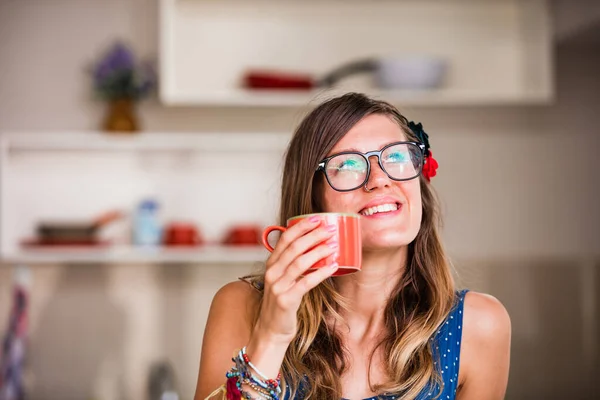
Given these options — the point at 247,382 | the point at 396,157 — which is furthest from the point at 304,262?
the point at 396,157

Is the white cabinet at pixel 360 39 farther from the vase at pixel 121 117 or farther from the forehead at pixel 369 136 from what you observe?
the forehead at pixel 369 136

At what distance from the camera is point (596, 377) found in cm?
327

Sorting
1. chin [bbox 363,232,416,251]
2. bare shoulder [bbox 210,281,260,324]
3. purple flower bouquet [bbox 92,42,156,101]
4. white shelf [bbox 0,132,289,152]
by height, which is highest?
purple flower bouquet [bbox 92,42,156,101]

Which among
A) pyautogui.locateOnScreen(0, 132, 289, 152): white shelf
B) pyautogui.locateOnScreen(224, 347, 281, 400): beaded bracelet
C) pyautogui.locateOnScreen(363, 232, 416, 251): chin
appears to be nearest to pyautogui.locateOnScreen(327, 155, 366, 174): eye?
pyautogui.locateOnScreen(363, 232, 416, 251): chin

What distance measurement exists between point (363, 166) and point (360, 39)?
78.9 inches

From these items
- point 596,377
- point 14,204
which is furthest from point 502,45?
point 14,204

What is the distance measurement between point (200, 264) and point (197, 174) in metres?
0.40

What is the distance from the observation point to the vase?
318 cm

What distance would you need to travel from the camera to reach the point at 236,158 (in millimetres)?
3326

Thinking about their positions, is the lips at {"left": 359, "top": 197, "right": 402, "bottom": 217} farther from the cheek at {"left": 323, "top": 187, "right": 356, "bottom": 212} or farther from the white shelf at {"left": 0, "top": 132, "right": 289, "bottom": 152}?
the white shelf at {"left": 0, "top": 132, "right": 289, "bottom": 152}

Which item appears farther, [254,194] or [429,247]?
[254,194]

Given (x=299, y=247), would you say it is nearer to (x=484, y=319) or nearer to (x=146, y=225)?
(x=484, y=319)

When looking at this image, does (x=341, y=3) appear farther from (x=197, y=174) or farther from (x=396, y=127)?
(x=396, y=127)

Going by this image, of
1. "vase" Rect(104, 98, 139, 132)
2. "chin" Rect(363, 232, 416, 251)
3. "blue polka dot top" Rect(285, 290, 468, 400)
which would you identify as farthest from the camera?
"vase" Rect(104, 98, 139, 132)
